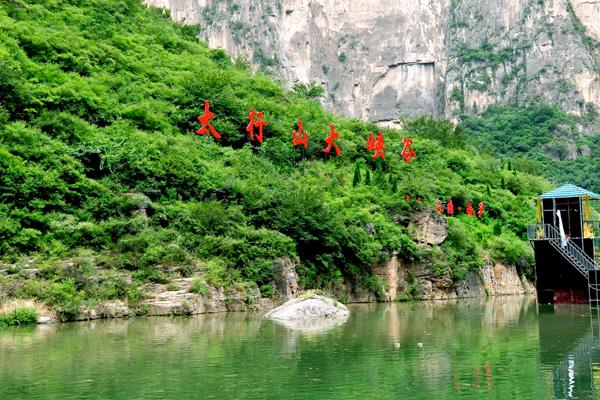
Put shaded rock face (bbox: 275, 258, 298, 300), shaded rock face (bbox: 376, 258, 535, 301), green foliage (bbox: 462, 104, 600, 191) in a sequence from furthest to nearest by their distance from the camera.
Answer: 1. green foliage (bbox: 462, 104, 600, 191)
2. shaded rock face (bbox: 376, 258, 535, 301)
3. shaded rock face (bbox: 275, 258, 298, 300)

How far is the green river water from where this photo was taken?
39.1 ft

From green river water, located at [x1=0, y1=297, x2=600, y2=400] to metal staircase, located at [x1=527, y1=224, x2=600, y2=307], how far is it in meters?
5.93

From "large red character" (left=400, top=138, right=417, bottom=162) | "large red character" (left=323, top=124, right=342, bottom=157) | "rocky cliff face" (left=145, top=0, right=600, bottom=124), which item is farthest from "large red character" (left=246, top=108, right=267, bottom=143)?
"rocky cliff face" (left=145, top=0, right=600, bottom=124)

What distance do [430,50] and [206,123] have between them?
98.1 m

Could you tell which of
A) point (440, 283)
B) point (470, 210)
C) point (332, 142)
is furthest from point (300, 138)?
point (440, 283)

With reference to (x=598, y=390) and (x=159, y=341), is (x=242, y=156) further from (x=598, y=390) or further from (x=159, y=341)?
(x=598, y=390)

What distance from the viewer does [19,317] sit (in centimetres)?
2277

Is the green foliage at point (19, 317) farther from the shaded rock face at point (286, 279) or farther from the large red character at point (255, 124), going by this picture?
the large red character at point (255, 124)

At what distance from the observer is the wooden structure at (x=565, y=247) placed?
100.0 feet

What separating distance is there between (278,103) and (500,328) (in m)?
32.4

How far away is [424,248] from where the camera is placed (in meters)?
40.1

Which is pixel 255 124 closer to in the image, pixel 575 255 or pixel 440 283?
pixel 440 283

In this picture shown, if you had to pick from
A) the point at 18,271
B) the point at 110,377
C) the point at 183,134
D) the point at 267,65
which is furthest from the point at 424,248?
the point at 267,65

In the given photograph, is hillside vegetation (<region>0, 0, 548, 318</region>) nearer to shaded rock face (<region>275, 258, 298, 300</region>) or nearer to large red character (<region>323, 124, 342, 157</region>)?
shaded rock face (<region>275, 258, 298, 300</region>)
